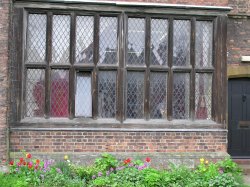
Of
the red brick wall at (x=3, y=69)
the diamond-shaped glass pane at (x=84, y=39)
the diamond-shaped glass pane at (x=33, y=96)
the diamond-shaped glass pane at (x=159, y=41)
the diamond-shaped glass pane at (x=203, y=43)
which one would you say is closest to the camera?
the red brick wall at (x=3, y=69)

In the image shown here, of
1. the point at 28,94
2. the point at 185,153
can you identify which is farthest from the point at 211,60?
the point at 28,94

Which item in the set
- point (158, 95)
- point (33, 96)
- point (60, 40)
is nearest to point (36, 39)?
point (60, 40)

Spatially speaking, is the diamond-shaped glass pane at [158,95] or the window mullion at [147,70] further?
the diamond-shaped glass pane at [158,95]

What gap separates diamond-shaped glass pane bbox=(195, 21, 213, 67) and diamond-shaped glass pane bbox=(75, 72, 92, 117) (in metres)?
2.42

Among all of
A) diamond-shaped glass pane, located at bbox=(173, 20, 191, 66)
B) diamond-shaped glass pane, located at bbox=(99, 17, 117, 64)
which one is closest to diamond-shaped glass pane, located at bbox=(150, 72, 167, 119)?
diamond-shaped glass pane, located at bbox=(173, 20, 191, 66)

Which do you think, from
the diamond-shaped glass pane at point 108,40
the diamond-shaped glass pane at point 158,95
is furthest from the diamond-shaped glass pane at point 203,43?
the diamond-shaped glass pane at point 108,40

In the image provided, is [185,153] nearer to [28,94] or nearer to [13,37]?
[28,94]

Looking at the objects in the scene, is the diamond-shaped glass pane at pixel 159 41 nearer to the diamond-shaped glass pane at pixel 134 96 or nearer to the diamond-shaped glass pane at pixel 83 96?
the diamond-shaped glass pane at pixel 134 96

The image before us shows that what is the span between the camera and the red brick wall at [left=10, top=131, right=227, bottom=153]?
873cm

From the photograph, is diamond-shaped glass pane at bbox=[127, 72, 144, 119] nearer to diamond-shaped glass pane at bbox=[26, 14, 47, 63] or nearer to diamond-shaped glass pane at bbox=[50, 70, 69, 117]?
diamond-shaped glass pane at bbox=[50, 70, 69, 117]

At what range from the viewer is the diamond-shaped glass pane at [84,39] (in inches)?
355

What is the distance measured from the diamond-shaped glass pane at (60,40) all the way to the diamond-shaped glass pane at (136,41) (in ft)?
4.29

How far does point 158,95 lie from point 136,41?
4.09ft

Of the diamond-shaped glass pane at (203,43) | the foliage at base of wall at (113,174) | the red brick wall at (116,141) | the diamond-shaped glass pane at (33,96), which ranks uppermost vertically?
the diamond-shaped glass pane at (203,43)
